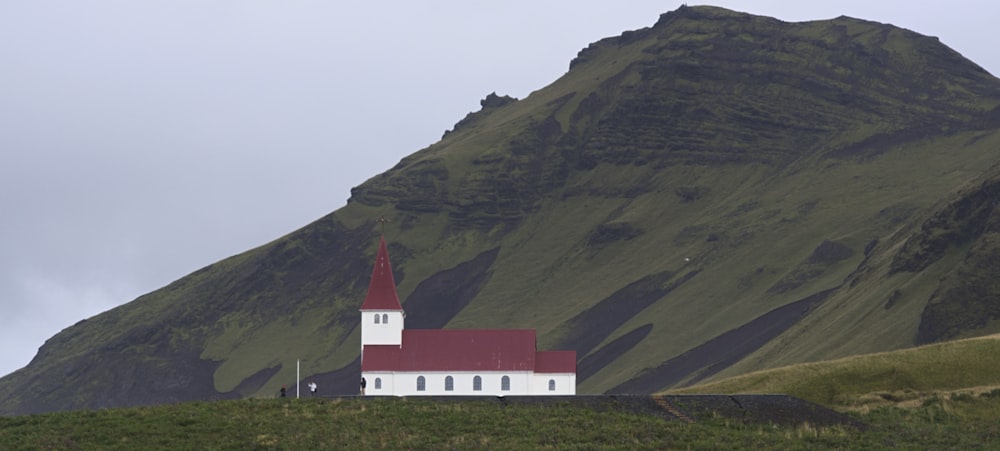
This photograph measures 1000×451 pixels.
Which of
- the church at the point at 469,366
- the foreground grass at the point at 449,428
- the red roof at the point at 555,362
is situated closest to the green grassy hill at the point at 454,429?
the foreground grass at the point at 449,428

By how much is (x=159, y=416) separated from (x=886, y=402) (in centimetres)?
3345

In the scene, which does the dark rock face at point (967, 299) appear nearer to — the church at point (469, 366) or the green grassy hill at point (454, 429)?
the church at point (469, 366)

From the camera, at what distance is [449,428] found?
62000mm

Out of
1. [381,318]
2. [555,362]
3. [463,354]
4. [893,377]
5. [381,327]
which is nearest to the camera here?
[893,377]

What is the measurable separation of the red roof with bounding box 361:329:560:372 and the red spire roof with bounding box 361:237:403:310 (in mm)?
5890

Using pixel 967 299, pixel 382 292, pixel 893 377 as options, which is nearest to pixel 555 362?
pixel 382 292

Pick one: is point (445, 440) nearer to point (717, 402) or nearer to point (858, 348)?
point (717, 402)

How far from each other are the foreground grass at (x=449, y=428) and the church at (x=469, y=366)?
48797 millimetres

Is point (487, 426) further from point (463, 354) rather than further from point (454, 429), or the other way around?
point (463, 354)

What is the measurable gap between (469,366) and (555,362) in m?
6.77

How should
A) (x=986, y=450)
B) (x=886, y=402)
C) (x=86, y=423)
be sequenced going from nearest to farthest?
(x=986, y=450) → (x=86, y=423) → (x=886, y=402)

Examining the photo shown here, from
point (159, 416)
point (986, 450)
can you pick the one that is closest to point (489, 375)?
point (159, 416)

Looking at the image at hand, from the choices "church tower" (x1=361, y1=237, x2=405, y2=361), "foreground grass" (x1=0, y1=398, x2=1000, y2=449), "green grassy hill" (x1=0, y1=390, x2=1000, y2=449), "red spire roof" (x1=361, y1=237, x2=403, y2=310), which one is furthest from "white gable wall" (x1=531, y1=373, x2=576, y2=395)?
"green grassy hill" (x1=0, y1=390, x2=1000, y2=449)

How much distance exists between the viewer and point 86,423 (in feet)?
210
